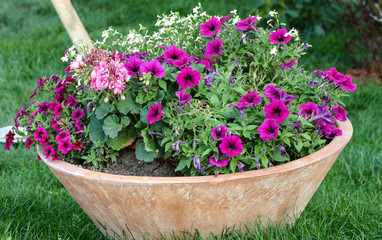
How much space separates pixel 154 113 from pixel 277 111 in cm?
48

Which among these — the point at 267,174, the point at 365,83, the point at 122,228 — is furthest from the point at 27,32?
the point at 267,174

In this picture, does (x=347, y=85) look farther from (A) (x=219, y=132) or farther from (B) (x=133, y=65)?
(B) (x=133, y=65)

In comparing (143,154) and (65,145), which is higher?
(65,145)

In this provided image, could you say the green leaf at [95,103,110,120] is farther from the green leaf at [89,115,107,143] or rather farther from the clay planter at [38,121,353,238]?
the clay planter at [38,121,353,238]

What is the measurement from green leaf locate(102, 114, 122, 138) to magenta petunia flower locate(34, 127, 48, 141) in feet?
0.96

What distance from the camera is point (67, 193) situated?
112 inches

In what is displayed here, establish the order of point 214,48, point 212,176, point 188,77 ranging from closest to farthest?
point 212,176
point 188,77
point 214,48

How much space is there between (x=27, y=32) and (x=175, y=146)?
4.51 meters

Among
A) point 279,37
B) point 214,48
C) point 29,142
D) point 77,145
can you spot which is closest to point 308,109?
point 279,37

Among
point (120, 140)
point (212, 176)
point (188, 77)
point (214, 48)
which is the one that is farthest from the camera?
point (214, 48)

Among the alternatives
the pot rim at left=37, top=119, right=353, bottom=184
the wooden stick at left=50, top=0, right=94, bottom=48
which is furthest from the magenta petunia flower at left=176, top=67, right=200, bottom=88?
the wooden stick at left=50, top=0, right=94, bottom=48

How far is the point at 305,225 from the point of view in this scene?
83.3 inches

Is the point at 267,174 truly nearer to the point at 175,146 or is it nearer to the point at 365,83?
the point at 175,146

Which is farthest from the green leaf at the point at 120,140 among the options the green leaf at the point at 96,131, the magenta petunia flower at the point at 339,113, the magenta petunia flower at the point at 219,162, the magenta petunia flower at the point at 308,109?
the magenta petunia flower at the point at 339,113
